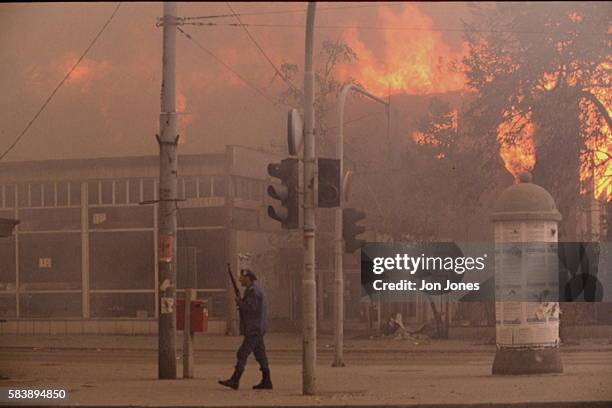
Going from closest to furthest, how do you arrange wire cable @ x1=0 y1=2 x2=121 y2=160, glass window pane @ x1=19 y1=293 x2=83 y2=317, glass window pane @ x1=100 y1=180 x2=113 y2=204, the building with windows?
wire cable @ x1=0 y1=2 x2=121 y2=160, the building with windows, glass window pane @ x1=19 y1=293 x2=83 y2=317, glass window pane @ x1=100 y1=180 x2=113 y2=204

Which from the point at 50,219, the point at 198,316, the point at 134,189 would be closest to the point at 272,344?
the point at 134,189

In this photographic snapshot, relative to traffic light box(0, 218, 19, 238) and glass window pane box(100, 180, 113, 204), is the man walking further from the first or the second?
glass window pane box(100, 180, 113, 204)

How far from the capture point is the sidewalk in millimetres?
33906

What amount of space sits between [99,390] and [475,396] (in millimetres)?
5495

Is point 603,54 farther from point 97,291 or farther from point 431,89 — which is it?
point 97,291

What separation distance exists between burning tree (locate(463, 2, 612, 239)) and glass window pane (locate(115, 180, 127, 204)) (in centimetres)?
1284

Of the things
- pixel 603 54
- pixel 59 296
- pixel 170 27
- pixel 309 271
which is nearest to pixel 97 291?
pixel 59 296

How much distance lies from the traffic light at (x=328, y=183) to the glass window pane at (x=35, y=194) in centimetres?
2783

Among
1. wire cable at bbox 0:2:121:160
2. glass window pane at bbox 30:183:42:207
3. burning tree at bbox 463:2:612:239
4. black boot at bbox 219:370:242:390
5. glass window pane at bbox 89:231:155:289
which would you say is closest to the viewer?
black boot at bbox 219:370:242:390

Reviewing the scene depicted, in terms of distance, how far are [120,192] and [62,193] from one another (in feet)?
6.98

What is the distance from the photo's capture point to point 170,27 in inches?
823

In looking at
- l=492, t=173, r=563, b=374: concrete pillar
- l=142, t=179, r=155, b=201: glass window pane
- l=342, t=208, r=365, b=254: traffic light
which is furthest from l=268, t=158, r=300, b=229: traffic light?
l=142, t=179, r=155, b=201: glass window pane

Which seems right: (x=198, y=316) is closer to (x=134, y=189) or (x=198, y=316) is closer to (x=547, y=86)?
(x=547, y=86)

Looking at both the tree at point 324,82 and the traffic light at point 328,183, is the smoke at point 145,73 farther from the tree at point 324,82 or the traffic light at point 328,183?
the traffic light at point 328,183
